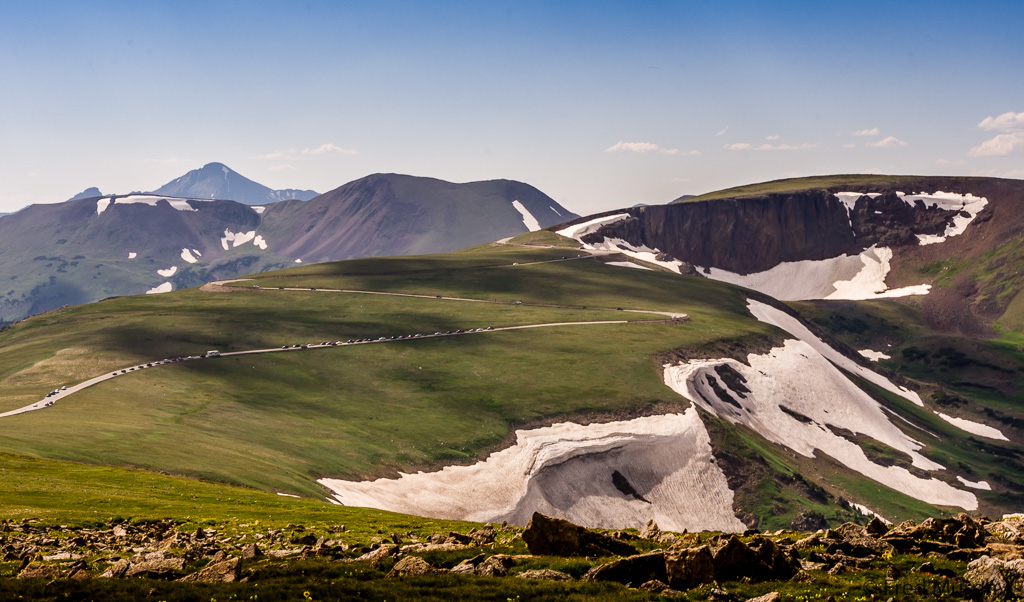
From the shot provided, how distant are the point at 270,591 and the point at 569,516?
78.9 metres

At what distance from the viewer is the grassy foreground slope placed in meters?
84.3

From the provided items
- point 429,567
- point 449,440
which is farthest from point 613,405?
point 429,567

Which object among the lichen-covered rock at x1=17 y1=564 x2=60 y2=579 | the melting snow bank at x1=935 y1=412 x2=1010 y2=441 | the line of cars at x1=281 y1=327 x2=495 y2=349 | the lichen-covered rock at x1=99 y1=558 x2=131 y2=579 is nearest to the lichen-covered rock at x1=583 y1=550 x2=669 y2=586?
the lichen-covered rock at x1=99 y1=558 x2=131 y2=579

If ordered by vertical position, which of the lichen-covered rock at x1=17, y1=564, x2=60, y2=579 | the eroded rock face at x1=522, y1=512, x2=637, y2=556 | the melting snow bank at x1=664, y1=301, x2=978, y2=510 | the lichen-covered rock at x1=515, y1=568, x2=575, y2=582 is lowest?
the melting snow bank at x1=664, y1=301, x2=978, y2=510

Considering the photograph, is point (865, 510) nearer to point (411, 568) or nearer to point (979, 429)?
point (979, 429)

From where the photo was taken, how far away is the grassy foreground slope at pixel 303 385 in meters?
84.3

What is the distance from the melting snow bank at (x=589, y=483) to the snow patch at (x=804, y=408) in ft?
70.3

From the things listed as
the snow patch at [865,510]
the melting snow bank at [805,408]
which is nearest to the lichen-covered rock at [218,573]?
the snow patch at [865,510]

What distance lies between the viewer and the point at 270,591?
90.1 ft

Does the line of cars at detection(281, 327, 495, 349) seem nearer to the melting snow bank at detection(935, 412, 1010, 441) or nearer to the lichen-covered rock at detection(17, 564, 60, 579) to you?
the melting snow bank at detection(935, 412, 1010, 441)

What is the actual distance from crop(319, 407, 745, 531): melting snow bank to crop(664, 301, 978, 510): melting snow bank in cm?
2160

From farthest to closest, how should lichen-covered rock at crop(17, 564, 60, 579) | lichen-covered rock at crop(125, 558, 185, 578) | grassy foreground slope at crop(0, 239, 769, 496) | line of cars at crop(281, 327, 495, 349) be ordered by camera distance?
line of cars at crop(281, 327, 495, 349) < grassy foreground slope at crop(0, 239, 769, 496) < lichen-covered rock at crop(125, 558, 185, 578) < lichen-covered rock at crop(17, 564, 60, 579)

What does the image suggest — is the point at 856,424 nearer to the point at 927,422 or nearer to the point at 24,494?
the point at 927,422

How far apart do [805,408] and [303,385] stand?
338 ft
